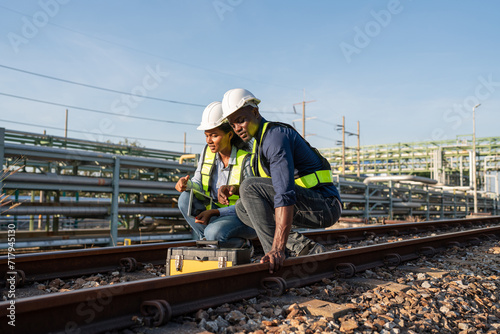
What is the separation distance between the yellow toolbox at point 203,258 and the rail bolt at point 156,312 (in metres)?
0.80

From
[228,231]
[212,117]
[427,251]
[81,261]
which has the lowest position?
[427,251]

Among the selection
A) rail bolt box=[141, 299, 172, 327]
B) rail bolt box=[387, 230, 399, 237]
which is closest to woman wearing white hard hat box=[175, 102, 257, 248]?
rail bolt box=[141, 299, 172, 327]

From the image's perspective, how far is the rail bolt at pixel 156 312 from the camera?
1.95m

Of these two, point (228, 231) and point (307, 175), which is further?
point (228, 231)

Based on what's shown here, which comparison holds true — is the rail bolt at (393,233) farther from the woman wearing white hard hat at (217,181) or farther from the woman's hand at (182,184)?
the woman's hand at (182,184)

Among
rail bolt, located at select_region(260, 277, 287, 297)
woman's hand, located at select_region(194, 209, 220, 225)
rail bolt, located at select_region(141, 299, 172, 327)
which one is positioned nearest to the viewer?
rail bolt, located at select_region(141, 299, 172, 327)

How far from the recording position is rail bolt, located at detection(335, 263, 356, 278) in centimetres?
325

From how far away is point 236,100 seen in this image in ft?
10.3

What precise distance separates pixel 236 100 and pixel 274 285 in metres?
1.41

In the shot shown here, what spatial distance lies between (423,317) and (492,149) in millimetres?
52633

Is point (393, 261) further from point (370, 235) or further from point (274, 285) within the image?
point (370, 235)

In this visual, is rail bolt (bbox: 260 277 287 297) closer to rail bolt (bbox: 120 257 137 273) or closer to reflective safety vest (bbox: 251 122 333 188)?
reflective safety vest (bbox: 251 122 333 188)

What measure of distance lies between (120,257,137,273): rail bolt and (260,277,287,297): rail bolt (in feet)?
4.27

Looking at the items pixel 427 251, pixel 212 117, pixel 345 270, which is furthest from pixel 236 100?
pixel 427 251
